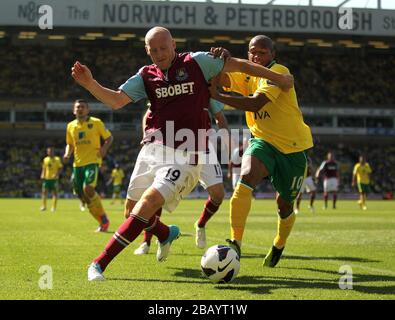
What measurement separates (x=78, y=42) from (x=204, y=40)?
892cm

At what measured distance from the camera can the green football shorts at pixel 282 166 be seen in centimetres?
731

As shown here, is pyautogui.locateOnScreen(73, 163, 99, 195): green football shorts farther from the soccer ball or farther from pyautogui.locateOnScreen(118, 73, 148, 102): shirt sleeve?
the soccer ball

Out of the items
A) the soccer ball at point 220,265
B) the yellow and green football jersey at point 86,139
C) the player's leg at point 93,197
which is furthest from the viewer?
the yellow and green football jersey at point 86,139

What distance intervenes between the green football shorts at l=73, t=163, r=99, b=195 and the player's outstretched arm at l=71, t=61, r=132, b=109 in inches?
277

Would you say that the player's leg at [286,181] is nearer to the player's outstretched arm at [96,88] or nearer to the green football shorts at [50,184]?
the player's outstretched arm at [96,88]

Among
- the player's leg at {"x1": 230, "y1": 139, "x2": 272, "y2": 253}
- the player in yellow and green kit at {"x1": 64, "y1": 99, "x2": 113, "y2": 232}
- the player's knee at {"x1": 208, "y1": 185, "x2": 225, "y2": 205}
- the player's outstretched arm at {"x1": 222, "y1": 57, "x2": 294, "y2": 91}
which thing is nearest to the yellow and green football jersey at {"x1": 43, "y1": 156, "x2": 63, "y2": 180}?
the player in yellow and green kit at {"x1": 64, "y1": 99, "x2": 113, "y2": 232}

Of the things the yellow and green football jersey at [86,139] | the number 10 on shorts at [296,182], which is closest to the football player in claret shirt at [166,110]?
the number 10 on shorts at [296,182]

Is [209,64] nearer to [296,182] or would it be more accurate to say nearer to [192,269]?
[296,182]

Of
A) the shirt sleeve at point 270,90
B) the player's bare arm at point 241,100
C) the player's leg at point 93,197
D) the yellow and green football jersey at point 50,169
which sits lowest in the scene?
the yellow and green football jersey at point 50,169

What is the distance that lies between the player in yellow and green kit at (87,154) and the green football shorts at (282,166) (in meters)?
6.06

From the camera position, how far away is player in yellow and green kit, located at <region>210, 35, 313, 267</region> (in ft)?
23.6
